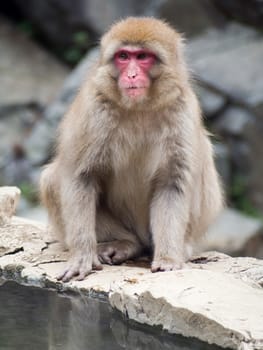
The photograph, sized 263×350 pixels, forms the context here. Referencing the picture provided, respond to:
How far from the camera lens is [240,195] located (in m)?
14.2

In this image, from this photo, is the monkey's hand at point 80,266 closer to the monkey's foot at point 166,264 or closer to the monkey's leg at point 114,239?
the monkey's leg at point 114,239

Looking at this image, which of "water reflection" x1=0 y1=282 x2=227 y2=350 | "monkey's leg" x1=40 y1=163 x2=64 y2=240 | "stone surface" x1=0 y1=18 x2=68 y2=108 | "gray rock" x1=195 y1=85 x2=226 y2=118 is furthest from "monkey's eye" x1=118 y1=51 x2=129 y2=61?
"stone surface" x1=0 y1=18 x2=68 y2=108

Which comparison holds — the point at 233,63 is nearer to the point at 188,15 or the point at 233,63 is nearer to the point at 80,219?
the point at 188,15

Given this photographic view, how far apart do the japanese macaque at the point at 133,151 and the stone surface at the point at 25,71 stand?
32.8ft

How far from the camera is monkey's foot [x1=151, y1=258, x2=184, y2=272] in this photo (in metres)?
5.95

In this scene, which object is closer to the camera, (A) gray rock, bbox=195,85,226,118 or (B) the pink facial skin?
(B) the pink facial skin

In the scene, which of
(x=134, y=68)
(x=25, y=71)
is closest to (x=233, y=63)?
(x=25, y=71)

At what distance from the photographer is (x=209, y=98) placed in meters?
14.1

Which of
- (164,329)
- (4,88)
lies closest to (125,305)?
(164,329)

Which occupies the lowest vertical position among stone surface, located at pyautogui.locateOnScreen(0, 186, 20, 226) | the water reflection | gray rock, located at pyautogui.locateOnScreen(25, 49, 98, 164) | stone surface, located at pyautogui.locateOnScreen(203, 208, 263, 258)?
stone surface, located at pyautogui.locateOnScreen(203, 208, 263, 258)

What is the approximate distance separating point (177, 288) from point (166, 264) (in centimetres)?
95

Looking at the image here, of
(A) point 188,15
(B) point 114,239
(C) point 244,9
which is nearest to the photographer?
(B) point 114,239

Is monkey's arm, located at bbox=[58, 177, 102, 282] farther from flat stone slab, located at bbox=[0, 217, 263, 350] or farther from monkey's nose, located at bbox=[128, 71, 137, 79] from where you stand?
monkey's nose, located at bbox=[128, 71, 137, 79]

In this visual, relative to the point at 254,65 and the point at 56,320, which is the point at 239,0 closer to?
the point at 254,65
